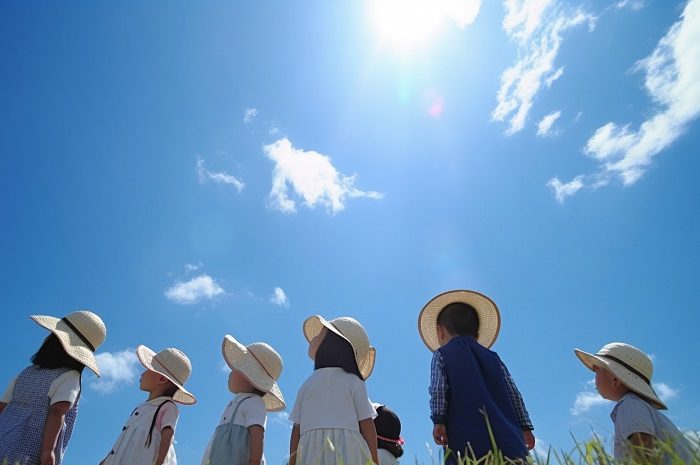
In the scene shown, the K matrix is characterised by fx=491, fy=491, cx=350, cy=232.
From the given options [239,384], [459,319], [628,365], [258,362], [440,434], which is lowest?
[440,434]

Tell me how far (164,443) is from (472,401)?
9.70 feet

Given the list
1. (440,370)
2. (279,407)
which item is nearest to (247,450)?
(279,407)

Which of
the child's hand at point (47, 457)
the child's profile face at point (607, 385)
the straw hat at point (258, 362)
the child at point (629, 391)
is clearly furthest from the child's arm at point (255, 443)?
the child's profile face at point (607, 385)

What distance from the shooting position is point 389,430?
16.8 feet

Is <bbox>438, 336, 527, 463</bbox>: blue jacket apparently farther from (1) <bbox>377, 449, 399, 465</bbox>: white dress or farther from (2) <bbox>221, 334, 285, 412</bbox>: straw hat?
(2) <bbox>221, 334, 285, 412</bbox>: straw hat

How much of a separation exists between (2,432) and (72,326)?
1303mm

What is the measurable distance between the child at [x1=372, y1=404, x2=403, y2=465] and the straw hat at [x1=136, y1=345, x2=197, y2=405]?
2.28m

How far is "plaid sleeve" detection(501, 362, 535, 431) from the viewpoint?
3.98 m

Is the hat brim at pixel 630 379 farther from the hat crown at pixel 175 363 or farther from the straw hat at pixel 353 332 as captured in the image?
the hat crown at pixel 175 363

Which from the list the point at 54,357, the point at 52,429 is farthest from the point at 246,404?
the point at 54,357

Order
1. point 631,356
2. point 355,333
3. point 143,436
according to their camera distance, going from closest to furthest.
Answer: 1. point 631,356
2. point 355,333
3. point 143,436

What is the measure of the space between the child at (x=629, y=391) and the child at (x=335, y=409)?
73.9 inches

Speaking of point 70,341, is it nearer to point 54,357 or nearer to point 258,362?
point 54,357

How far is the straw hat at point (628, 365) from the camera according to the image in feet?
13.7
